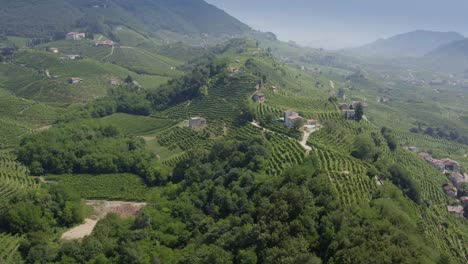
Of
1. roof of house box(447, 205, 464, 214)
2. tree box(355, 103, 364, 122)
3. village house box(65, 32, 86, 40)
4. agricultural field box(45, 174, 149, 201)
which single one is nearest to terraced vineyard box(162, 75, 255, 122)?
tree box(355, 103, 364, 122)

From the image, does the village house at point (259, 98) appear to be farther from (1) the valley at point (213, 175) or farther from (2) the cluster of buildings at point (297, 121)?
(2) the cluster of buildings at point (297, 121)

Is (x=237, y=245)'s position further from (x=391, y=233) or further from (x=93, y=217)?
(x=93, y=217)

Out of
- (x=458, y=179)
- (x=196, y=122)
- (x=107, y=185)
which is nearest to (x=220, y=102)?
(x=196, y=122)

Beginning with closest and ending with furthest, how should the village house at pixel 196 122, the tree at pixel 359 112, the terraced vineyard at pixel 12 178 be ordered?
the terraced vineyard at pixel 12 178, the village house at pixel 196 122, the tree at pixel 359 112

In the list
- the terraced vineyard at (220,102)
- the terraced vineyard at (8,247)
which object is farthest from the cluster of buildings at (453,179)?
the terraced vineyard at (8,247)

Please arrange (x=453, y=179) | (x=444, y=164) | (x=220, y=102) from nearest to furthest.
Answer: (x=453, y=179), (x=444, y=164), (x=220, y=102)

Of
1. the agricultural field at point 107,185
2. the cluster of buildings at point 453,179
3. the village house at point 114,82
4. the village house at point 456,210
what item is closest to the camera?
the agricultural field at point 107,185

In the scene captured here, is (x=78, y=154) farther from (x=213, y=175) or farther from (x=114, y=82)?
(x=114, y=82)
